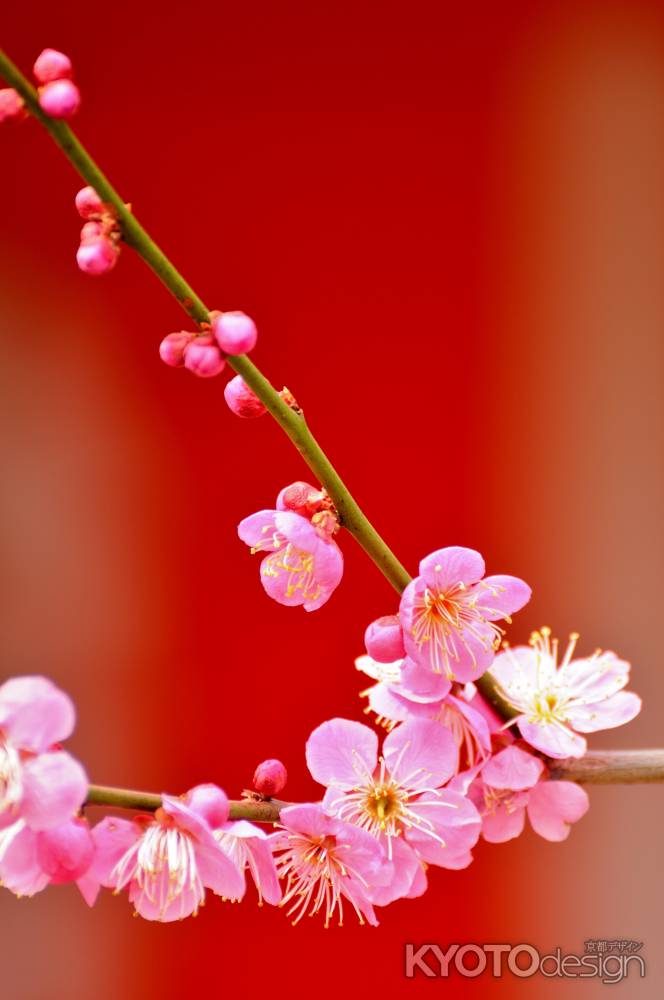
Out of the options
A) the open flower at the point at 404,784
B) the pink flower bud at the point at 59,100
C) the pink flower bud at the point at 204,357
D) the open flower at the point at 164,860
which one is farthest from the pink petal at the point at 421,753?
the pink flower bud at the point at 59,100

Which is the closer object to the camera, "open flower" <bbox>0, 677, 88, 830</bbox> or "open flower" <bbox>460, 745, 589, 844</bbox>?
"open flower" <bbox>0, 677, 88, 830</bbox>

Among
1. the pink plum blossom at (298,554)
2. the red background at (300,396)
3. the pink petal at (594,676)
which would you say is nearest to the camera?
the pink plum blossom at (298,554)

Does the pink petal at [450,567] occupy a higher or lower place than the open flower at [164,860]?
higher

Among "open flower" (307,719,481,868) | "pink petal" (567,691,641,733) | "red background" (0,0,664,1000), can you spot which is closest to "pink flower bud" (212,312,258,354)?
"open flower" (307,719,481,868)

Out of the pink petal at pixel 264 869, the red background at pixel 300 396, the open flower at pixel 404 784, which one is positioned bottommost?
the pink petal at pixel 264 869

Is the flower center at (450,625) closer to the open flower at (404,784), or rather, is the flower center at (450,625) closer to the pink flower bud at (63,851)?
the open flower at (404,784)

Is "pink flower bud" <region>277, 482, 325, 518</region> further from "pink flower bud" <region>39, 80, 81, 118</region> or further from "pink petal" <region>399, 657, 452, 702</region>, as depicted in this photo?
"pink flower bud" <region>39, 80, 81, 118</region>

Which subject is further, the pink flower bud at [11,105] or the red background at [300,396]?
the red background at [300,396]
